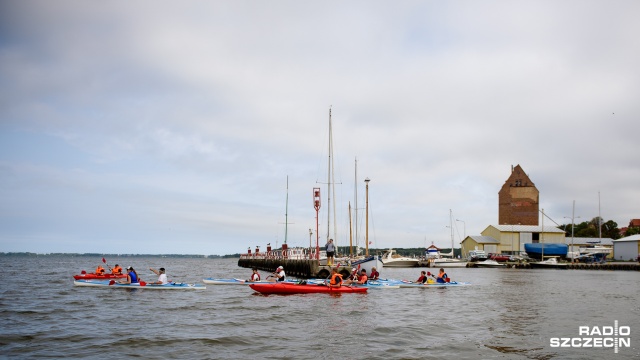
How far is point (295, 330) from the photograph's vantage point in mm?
20844

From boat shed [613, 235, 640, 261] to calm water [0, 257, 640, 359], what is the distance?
61305mm

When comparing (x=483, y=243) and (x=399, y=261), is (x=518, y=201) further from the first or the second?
(x=399, y=261)

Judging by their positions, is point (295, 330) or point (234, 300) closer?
point (295, 330)

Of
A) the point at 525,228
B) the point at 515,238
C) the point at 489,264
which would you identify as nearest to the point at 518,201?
the point at 525,228

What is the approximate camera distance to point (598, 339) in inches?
788

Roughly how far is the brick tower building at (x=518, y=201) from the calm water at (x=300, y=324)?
78108mm

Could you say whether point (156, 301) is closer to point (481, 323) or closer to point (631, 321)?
point (481, 323)

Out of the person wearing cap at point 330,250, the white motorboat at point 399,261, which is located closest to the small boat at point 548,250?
the white motorboat at point 399,261

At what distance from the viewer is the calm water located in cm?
1716

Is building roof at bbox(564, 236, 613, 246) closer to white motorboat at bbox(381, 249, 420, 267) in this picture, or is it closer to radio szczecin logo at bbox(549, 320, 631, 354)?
white motorboat at bbox(381, 249, 420, 267)

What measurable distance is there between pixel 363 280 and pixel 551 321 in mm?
13984

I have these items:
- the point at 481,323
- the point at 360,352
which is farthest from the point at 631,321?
the point at 360,352

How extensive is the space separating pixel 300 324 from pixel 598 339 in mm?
11725

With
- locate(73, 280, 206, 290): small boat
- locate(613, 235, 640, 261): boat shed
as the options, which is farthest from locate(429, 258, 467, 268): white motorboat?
locate(73, 280, 206, 290): small boat
